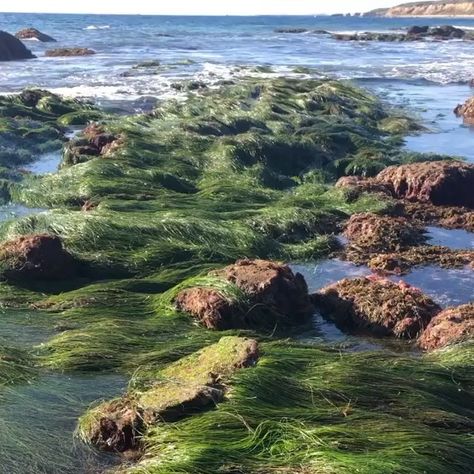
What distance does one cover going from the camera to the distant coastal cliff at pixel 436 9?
12550cm

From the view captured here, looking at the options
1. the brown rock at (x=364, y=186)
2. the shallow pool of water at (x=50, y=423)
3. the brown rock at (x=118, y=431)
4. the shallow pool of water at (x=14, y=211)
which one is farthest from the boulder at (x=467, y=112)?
the brown rock at (x=118, y=431)

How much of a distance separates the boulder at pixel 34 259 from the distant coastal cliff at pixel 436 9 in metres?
130

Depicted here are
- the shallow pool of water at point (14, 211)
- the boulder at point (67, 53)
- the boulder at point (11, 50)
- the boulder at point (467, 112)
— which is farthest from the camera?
the boulder at point (67, 53)

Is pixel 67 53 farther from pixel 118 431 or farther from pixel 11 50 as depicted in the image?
pixel 118 431

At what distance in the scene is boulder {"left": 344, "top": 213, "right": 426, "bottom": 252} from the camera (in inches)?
305

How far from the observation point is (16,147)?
41.3 feet

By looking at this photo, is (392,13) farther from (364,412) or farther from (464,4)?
(364,412)

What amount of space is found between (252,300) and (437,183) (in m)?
4.54

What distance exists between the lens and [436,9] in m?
131

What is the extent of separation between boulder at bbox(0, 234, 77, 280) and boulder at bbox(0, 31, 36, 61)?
90.0 feet

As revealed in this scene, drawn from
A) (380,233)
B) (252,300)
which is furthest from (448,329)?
(380,233)

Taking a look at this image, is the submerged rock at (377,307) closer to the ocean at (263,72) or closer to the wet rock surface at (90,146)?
the wet rock surface at (90,146)

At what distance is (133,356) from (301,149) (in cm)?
767

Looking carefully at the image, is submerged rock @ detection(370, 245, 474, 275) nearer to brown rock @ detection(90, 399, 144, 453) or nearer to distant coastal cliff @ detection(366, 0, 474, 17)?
brown rock @ detection(90, 399, 144, 453)
